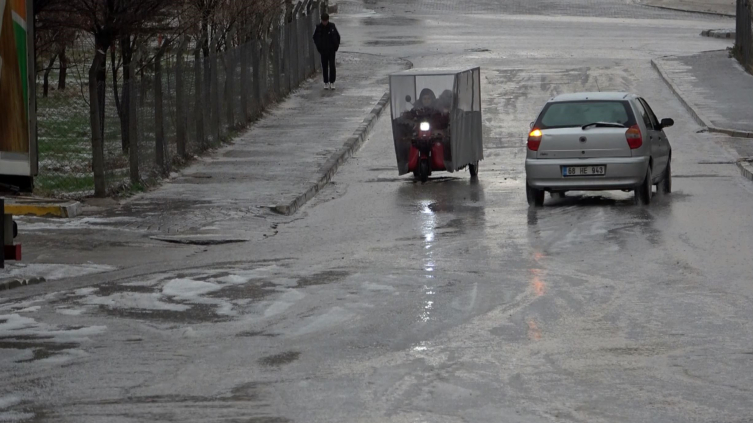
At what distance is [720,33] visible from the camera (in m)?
46.2

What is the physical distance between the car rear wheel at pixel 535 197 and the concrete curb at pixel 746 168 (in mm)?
4076

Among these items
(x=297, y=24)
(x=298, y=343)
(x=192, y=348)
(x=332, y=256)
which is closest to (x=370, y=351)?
(x=298, y=343)

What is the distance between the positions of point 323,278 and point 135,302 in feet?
6.37

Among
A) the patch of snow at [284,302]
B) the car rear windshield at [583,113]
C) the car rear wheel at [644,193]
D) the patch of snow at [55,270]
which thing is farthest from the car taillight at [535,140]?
the patch of snow at [284,302]

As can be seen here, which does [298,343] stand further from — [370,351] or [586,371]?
[586,371]

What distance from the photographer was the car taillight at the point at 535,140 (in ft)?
60.4

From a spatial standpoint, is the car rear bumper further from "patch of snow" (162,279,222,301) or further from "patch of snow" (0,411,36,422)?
"patch of snow" (0,411,36,422)

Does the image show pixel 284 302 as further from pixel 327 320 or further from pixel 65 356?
pixel 65 356

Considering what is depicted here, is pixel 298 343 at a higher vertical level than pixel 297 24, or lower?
lower

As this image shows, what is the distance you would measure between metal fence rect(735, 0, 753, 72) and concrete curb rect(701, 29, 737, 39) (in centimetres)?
561

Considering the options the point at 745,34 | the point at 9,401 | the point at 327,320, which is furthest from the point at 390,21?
the point at 9,401

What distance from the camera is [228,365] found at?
894 centimetres

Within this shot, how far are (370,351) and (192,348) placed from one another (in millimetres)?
1230

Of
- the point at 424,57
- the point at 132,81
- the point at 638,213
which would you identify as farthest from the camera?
the point at 424,57
